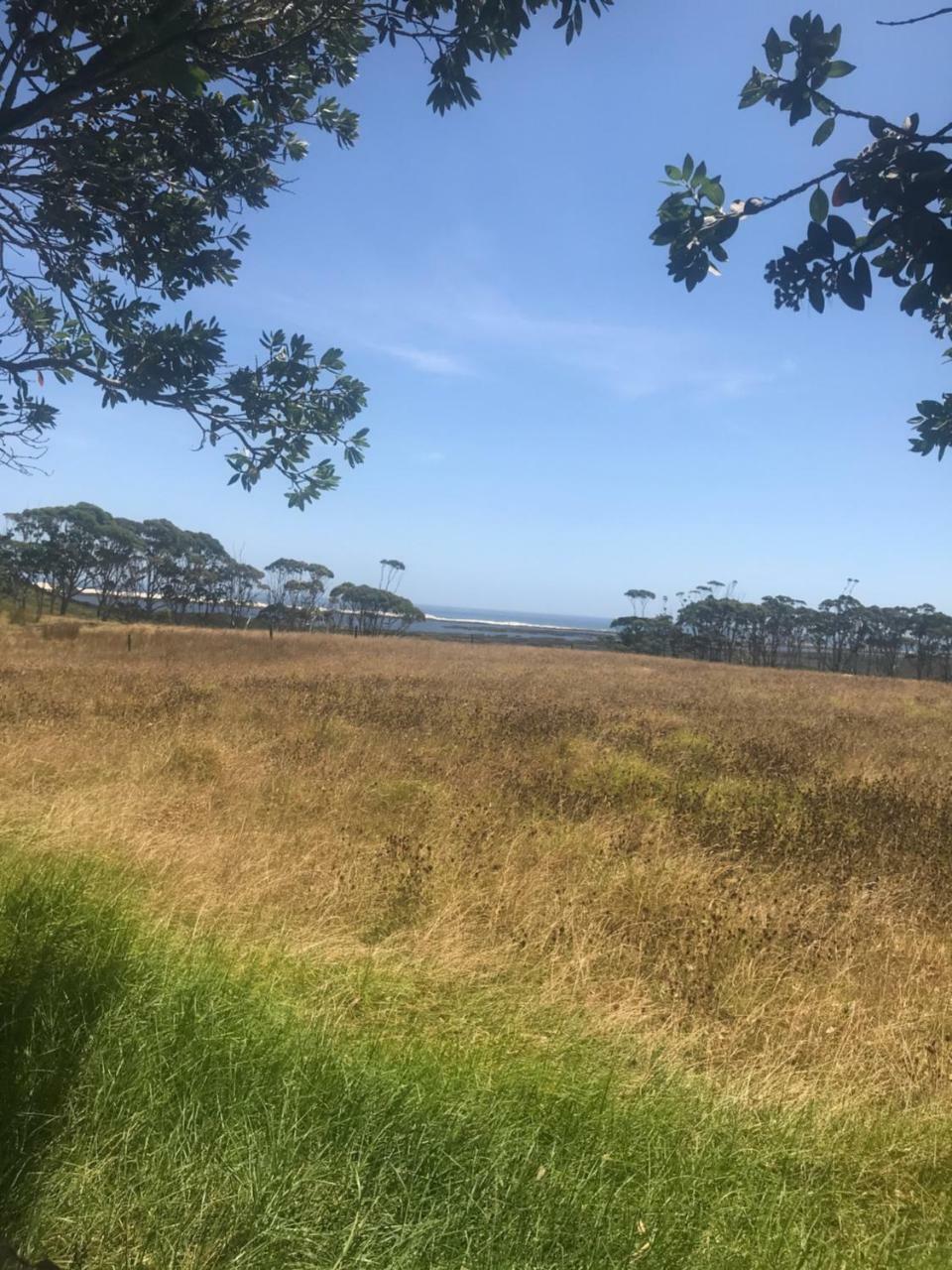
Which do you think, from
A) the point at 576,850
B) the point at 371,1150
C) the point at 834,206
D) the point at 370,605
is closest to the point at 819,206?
the point at 834,206

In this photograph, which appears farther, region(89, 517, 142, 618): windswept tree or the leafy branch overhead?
region(89, 517, 142, 618): windswept tree

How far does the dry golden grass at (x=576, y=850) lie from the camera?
351 cm

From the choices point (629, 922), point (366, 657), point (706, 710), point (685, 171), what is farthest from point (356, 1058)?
point (366, 657)

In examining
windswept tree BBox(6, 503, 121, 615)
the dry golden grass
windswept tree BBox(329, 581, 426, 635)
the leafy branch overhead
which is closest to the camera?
the leafy branch overhead

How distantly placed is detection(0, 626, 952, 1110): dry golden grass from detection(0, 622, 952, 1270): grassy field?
31 millimetres

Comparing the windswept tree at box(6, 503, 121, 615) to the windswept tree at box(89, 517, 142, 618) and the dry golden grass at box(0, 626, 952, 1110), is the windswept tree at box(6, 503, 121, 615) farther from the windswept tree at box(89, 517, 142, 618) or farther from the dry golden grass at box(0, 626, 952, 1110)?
the dry golden grass at box(0, 626, 952, 1110)

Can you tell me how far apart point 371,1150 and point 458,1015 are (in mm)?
1066

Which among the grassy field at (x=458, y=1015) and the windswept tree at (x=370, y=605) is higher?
the windswept tree at (x=370, y=605)

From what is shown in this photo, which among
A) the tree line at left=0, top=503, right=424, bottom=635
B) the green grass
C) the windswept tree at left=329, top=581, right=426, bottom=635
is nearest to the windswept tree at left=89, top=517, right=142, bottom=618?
the tree line at left=0, top=503, right=424, bottom=635

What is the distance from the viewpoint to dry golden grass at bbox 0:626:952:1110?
11.5 ft

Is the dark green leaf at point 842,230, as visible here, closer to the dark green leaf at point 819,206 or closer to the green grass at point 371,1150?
the dark green leaf at point 819,206

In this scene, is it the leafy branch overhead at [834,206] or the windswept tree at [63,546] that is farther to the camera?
the windswept tree at [63,546]

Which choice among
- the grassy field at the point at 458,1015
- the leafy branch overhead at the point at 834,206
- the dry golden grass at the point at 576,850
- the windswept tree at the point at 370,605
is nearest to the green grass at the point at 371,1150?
Answer: the grassy field at the point at 458,1015

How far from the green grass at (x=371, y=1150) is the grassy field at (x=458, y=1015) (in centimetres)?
1
